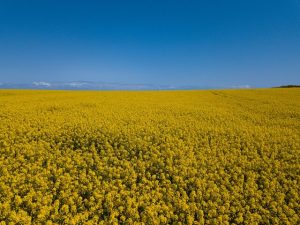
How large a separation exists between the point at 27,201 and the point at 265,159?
28.6 ft

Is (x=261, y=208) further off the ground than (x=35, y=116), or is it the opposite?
(x=35, y=116)

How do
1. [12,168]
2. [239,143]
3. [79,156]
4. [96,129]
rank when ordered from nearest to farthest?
[12,168] < [79,156] < [239,143] < [96,129]

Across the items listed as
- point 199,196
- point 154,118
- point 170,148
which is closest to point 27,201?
point 199,196

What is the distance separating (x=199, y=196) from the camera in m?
8.44

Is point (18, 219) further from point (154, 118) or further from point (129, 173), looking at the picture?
point (154, 118)

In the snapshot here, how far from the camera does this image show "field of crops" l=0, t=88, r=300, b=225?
7.57 m

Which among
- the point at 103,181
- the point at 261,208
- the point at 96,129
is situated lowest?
the point at 261,208

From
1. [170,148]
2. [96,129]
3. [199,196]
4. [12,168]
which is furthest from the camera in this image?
[96,129]

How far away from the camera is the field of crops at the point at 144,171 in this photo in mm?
7574

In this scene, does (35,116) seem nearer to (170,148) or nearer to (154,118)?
(154,118)

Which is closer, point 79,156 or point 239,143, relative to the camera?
point 79,156

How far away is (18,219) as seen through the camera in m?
6.52

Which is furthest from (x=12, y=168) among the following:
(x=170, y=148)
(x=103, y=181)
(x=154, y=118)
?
(x=154, y=118)

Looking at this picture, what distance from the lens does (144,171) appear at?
32.3ft
